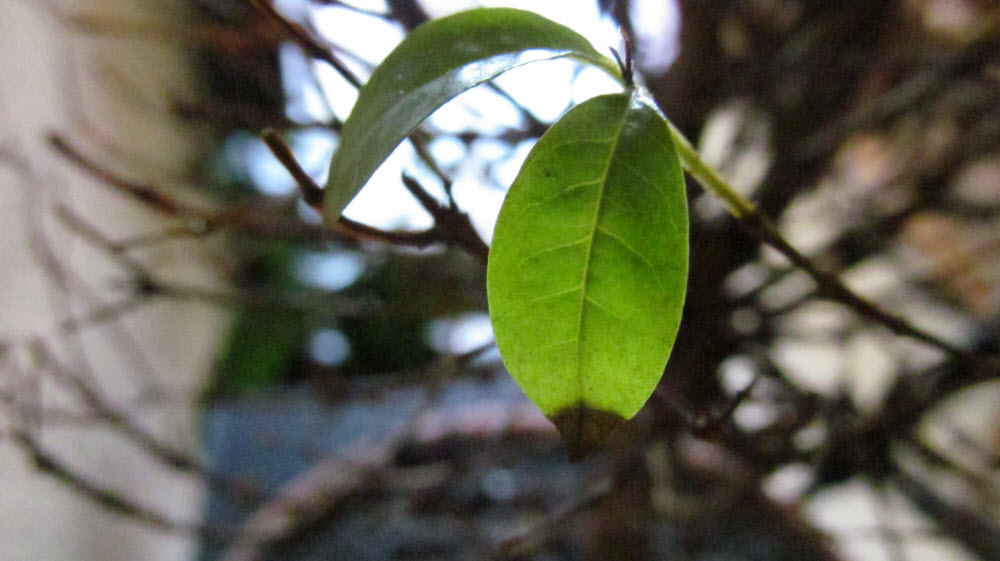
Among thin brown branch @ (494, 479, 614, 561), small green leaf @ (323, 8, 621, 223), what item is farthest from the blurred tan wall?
small green leaf @ (323, 8, 621, 223)

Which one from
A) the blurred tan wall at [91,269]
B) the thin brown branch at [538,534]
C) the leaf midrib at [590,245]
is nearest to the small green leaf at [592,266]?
the leaf midrib at [590,245]

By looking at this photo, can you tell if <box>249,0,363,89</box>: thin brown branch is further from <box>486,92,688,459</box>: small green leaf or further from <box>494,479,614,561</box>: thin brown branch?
<box>494,479,614,561</box>: thin brown branch

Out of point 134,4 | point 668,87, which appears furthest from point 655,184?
point 134,4

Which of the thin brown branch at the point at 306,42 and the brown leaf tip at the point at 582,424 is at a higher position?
the thin brown branch at the point at 306,42

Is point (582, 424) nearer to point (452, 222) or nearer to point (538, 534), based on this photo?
point (452, 222)

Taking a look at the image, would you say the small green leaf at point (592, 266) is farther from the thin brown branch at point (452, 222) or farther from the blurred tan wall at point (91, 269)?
the blurred tan wall at point (91, 269)
